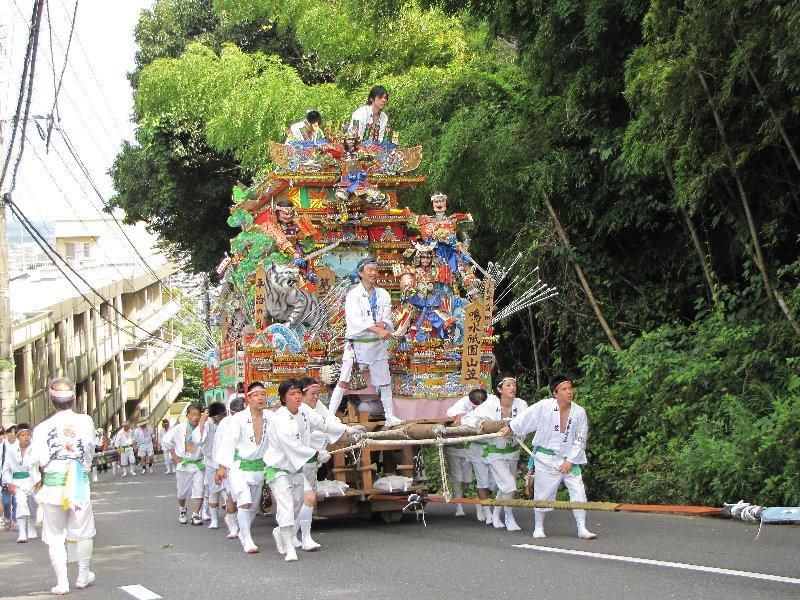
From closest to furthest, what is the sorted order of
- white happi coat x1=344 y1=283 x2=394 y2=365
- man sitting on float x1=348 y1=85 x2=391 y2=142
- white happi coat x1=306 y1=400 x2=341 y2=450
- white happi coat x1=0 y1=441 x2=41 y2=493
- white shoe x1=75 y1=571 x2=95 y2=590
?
white shoe x1=75 y1=571 x2=95 y2=590 < white happi coat x1=306 y1=400 x2=341 y2=450 < white happi coat x1=344 y1=283 x2=394 y2=365 < man sitting on float x1=348 y1=85 x2=391 y2=142 < white happi coat x1=0 y1=441 x2=41 y2=493

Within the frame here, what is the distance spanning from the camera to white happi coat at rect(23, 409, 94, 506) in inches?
364

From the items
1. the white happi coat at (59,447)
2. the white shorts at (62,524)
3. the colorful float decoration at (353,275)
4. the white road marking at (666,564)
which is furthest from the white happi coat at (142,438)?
the white road marking at (666,564)

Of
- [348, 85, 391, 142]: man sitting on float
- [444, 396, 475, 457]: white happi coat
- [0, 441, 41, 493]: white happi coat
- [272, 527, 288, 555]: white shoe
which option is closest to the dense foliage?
[444, 396, 475, 457]: white happi coat

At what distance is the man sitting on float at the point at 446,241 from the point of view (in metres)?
12.9

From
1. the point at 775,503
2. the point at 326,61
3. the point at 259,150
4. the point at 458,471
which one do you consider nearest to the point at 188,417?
the point at 458,471

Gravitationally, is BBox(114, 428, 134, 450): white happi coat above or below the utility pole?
below

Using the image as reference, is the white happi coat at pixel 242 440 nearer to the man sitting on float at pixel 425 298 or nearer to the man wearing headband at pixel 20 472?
the man sitting on float at pixel 425 298

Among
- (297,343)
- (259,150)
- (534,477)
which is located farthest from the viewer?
(259,150)

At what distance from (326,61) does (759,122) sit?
1184 centimetres

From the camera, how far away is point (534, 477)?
11117 mm

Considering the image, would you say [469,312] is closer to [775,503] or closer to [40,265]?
[775,503]

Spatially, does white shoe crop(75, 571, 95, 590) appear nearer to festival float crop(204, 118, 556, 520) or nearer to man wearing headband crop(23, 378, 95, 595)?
man wearing headband crop(23, 378, 95, 595)

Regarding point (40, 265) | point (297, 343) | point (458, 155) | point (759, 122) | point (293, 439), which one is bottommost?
point (293, 439)

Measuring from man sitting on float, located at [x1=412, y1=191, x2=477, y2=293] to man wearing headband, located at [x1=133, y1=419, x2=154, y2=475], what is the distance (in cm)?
1958
